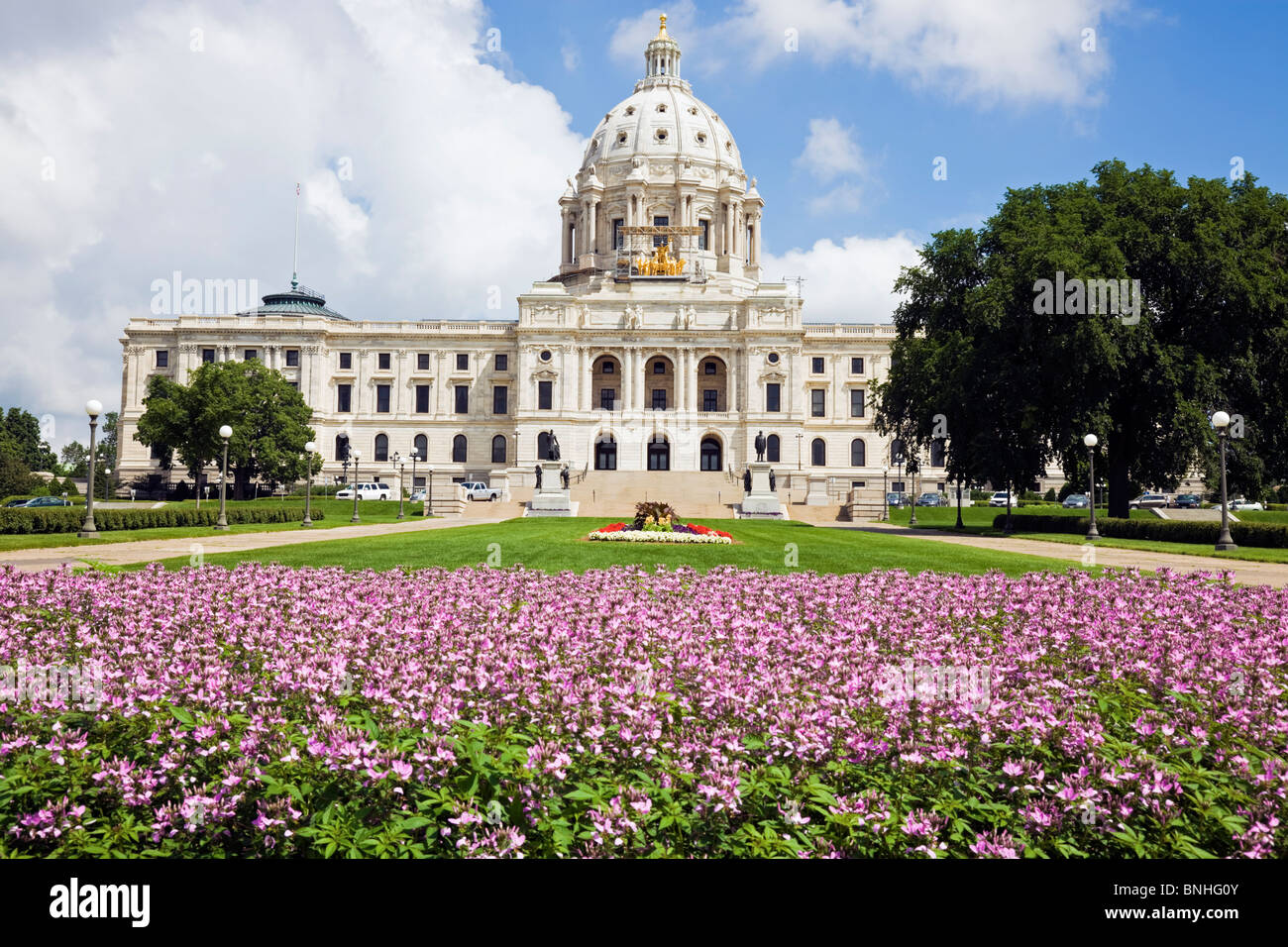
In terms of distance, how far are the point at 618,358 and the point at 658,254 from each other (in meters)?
14.8

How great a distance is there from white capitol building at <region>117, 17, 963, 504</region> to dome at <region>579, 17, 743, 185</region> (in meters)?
0.28

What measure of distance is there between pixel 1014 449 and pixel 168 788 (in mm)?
40916

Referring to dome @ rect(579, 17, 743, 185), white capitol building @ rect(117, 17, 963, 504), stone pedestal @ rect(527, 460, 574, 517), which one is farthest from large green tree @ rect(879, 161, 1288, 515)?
dome @ rect(579, 17, 743, 185)

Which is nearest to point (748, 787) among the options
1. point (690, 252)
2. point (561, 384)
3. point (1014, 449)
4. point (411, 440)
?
point (1014, 449)

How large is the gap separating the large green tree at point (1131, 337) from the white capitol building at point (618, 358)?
45169 mm

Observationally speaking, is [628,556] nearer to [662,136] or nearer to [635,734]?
[635,734]

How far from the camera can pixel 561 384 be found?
90.6 metres

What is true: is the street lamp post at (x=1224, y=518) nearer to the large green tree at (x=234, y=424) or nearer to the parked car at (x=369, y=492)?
the parked car at (x=369, y=492)

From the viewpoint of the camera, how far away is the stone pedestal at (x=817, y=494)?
207 feet

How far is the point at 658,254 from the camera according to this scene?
328 feet

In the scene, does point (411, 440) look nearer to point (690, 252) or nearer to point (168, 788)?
point (690, 252)

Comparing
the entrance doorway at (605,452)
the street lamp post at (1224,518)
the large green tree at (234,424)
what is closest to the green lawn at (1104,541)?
the street lamp post at (1224,518)

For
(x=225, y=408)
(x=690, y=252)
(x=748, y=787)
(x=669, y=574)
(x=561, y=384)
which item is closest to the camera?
(x=748, y=787)
